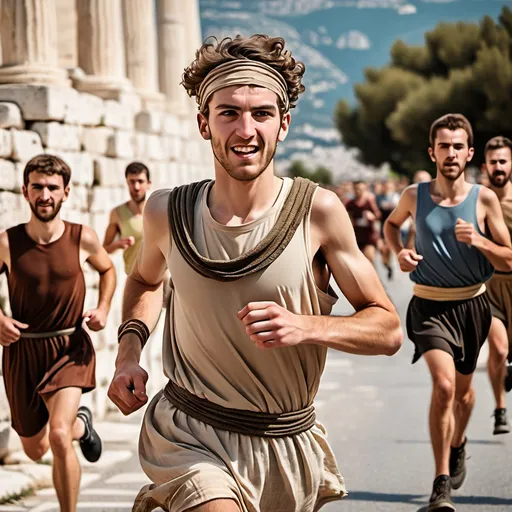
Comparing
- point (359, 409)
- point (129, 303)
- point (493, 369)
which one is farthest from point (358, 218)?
point (129, 303)

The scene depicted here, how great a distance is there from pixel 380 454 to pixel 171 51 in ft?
50.9

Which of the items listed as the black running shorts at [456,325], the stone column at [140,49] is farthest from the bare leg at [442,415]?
the stone column at [140,49]

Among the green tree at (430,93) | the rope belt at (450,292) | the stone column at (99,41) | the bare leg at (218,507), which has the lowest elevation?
the bare leg at (218,507)

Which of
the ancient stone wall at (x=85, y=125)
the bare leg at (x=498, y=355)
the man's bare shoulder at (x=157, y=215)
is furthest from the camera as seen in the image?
the ancient stone wall at (x=85, y=125)

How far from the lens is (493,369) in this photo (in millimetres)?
9562

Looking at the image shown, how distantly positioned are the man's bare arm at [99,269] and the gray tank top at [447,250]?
184 cm

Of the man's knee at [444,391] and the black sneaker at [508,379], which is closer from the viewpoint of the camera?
the man's knee at [444,391]

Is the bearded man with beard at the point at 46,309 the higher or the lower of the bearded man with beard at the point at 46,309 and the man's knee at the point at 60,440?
the higher

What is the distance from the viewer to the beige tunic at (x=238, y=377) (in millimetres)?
4258

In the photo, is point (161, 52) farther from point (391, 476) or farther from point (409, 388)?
point (391, 476)

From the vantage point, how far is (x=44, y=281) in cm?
737

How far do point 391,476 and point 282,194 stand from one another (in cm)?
489

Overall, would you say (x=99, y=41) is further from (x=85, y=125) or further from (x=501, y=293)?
(x=501, y=293)

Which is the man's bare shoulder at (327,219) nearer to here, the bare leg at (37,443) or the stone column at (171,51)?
the bare leg at (37,443)
